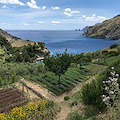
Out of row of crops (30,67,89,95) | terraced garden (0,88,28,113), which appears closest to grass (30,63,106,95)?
row of crops (30,67,89,95)

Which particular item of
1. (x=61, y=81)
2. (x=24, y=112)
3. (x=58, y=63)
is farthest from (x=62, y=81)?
(x=24, y=112)

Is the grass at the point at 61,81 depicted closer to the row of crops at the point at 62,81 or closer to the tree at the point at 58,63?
the row of crops at the point at 62,81

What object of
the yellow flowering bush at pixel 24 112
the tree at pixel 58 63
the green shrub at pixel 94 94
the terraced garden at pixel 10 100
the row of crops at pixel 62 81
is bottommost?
the row of crops at pixel 62 81

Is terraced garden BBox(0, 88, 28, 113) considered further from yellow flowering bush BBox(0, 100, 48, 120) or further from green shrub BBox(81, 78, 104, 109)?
green shrub BBox(81, 78, 104, 109)

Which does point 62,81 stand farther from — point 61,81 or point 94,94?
point 94,94

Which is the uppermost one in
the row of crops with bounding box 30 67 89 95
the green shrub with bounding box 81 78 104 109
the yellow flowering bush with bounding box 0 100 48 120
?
the green shrub with bounding box 81 78 104 109

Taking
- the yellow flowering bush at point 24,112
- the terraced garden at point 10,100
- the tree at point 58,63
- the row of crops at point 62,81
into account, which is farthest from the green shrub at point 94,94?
the row of crops at point 62,81

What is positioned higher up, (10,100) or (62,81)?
(10,100)

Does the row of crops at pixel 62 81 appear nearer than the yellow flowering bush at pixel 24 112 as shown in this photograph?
No

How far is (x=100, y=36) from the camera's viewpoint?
15650 cm

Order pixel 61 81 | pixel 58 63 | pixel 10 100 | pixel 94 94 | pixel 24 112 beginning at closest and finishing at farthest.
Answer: pixel 24 112
pixel 94 94
pixel 10 100
pixel 58 63
pixel 61 81

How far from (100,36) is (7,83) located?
154662 mm

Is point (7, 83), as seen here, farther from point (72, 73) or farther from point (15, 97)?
point (72, 73)

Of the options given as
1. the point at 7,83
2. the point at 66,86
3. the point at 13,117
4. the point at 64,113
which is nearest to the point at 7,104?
the point at 13,117
